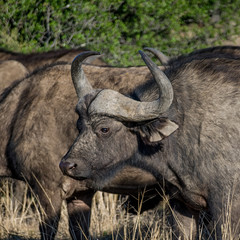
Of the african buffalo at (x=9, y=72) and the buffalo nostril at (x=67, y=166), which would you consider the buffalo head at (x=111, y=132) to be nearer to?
the buffalo nostril at (x=67, y=166)

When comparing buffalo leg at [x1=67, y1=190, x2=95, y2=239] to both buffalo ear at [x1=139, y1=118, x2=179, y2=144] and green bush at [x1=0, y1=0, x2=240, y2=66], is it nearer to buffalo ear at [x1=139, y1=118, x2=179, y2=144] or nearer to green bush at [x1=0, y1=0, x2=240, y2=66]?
buffalo ear at [x1=139, y1=118, x2=179, y2=144]

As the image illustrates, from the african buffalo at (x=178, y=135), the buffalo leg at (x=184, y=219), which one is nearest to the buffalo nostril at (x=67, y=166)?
the african buffalo at (x=178, y=135)

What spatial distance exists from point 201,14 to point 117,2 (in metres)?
2.38

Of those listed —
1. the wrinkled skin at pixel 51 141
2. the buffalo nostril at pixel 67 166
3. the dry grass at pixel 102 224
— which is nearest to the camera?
the buffalo nostril at pixel 67 166

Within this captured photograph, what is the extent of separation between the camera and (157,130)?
4941 mm

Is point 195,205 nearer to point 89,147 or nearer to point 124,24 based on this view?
point 89,147

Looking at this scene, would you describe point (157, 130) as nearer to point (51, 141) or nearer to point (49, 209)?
point (51, 141)

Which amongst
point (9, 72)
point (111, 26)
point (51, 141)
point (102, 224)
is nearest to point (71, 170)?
point (51, 141)

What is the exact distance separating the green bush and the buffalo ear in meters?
5.88

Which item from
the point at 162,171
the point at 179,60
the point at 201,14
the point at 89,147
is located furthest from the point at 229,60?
the point at 201,14

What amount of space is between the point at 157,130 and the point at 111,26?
6.79 m

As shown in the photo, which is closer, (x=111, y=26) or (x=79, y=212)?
(x=79, y=212)

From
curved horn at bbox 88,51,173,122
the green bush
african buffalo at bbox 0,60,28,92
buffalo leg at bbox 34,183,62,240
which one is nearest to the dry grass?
buffalo leg at bbox 34,183,62,240

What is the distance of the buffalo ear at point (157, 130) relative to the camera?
15.9 ft
